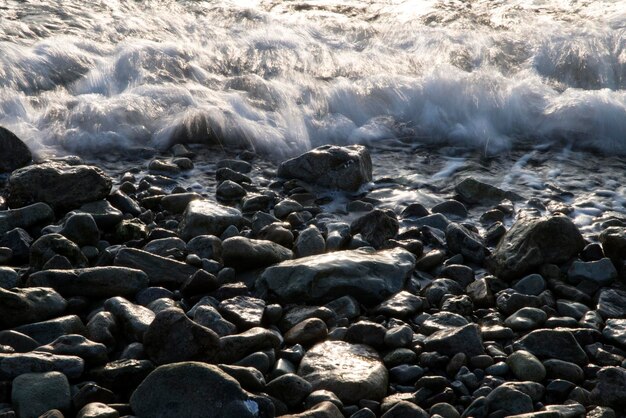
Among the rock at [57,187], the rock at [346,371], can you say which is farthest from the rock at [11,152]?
the rock at [346,371]

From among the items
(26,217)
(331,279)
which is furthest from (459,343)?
(26,217)

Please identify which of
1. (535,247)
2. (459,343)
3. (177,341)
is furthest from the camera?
(535,247)

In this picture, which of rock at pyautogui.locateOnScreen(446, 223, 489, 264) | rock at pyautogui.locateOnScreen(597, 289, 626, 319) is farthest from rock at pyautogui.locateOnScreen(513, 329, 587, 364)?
rock at pyautogui.locateOnScreen(446, 223, 489, 264)

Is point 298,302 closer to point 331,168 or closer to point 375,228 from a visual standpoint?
point 375,228

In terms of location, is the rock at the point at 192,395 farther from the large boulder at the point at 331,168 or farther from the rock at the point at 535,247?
the large boulder at the point at 331,168

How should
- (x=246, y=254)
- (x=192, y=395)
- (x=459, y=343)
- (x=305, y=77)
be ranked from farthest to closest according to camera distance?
(x=305, y=77) → (x=246, y=254) → (x=459, y=343) → (x=192, y=395)

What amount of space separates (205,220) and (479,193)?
5.07ft

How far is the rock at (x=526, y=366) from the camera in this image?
2.57 metres

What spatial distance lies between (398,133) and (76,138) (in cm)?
207

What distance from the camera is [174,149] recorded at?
4.91 metres

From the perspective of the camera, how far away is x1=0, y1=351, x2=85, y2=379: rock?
2.32m

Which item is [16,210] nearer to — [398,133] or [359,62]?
[398,133]

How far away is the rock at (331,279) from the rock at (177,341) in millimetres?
568

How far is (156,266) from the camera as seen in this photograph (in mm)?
3150
